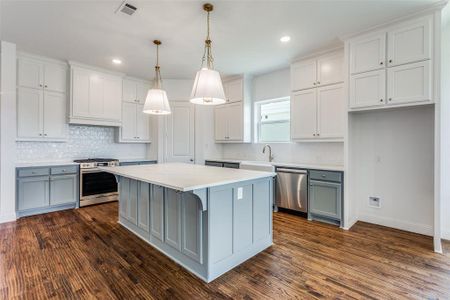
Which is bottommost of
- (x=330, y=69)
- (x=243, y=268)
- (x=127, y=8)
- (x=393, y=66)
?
(x=243, y=268)

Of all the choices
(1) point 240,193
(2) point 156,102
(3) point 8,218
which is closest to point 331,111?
(1) point 240,193

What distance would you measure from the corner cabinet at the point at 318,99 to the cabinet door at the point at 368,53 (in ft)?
1.06

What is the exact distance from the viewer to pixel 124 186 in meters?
3.38

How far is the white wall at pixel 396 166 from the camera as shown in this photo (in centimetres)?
307

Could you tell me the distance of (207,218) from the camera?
2033mm

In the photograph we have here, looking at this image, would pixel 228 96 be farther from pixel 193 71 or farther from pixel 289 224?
pixel 289 224

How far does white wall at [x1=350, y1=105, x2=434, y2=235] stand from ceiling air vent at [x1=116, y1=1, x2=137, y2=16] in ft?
11.2

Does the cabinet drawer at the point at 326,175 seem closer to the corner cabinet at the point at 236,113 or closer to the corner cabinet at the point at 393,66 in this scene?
the corner cabinet at the point at 393,66

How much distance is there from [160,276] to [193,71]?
3.97m

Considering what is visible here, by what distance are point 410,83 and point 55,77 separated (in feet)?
18.9

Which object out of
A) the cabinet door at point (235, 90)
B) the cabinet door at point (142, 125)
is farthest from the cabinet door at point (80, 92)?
the cabinet door at point (235, 90)

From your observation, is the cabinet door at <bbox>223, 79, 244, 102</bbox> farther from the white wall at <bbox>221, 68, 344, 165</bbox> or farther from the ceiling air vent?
the ceiling air vent

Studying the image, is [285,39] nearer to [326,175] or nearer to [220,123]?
[326,175]

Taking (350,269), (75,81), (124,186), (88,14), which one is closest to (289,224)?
(350,269)
